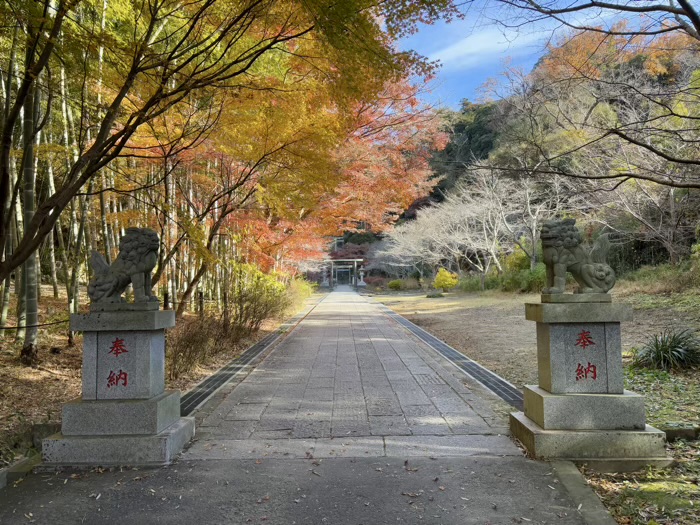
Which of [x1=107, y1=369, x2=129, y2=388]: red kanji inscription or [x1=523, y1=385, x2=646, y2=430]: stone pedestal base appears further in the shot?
[x1=107, y1=369, x2=129, y2=388]: red kanji inscription

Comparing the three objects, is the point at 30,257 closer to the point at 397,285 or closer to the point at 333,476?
the point at 333,476

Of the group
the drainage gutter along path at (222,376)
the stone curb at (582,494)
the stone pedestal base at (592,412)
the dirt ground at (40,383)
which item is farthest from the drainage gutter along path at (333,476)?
the dirt ground at (40,383)

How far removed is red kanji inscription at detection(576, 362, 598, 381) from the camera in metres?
3.37

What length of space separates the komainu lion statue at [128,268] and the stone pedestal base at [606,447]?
3064mm

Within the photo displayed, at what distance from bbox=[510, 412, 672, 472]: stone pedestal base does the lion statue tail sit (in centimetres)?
123

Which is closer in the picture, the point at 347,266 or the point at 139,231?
the point at 139,231

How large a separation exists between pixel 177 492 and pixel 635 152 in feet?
34.7

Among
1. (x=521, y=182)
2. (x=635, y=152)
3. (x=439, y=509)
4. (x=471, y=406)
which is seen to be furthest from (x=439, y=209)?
(x=439, y=509)

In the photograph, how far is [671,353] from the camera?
5.95 meters

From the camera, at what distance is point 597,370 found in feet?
11.1

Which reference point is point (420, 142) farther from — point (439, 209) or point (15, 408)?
point (439, 209)

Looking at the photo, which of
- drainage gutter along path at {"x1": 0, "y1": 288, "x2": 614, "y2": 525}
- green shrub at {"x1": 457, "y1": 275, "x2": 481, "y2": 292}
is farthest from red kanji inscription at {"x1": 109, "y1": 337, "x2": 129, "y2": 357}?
green shrub at {"x1": 457, "y1": 275, "x2": 481, "y2": 292}

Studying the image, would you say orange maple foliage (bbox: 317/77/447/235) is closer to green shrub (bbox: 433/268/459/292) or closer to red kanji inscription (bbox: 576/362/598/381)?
red kanji inscription (bbox: 576/362/598/381)

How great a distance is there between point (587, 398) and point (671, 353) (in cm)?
364
